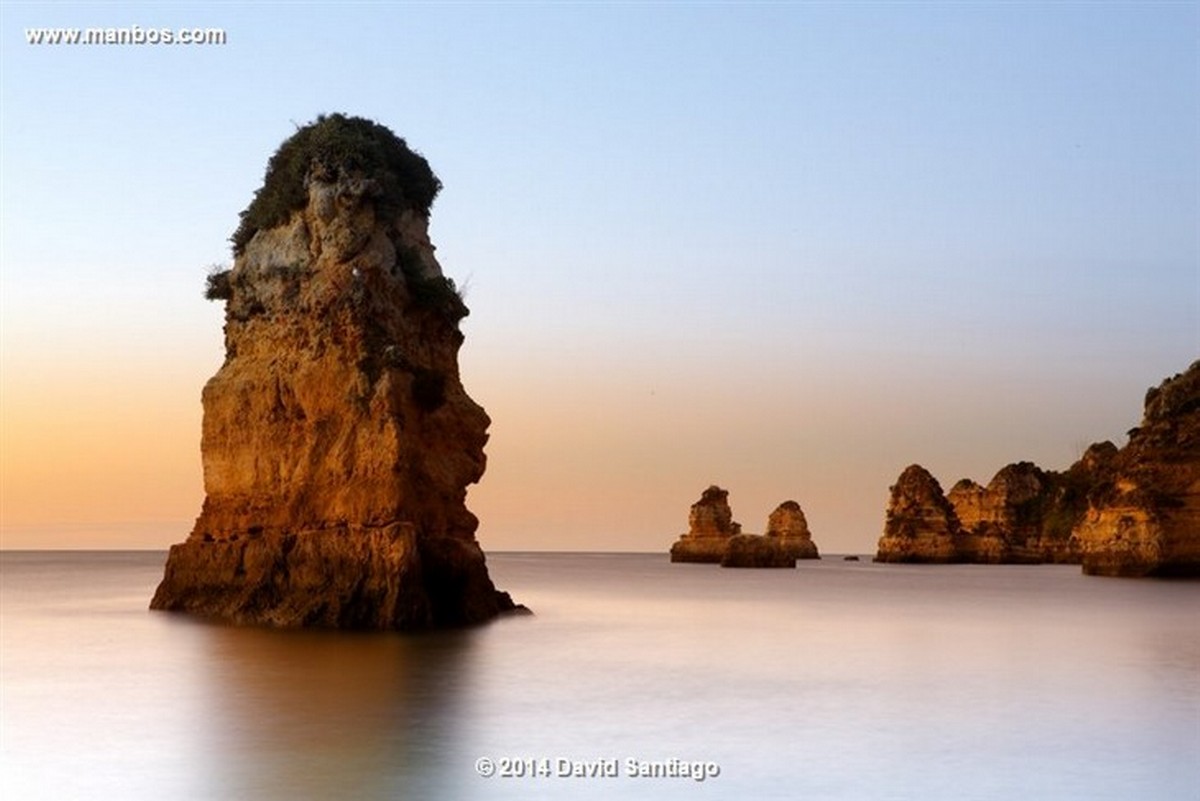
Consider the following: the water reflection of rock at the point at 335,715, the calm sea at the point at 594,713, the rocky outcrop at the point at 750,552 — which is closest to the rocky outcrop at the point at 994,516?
the rocky outcrop at the point at 750,552

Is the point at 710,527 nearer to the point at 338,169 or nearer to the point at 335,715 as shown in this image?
the point at 338,169

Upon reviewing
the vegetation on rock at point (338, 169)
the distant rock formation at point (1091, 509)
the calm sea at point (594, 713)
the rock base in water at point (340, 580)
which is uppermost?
the vegetation on rock at point (338, 169)

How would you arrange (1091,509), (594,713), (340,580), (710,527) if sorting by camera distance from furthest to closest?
(710,527) < (1091,509) < (340,580) < (594,713)

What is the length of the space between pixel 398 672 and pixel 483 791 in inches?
399

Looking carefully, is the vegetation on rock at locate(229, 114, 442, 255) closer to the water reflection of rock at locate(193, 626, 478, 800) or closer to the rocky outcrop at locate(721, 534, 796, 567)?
the water reflection of rock at locate(193, 626, 478, 800)

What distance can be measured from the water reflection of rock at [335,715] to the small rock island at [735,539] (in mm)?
88707

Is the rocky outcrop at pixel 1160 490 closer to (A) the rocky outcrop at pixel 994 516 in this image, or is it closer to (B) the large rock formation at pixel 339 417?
→ (A) the rocky outcrop at pixel 994 516

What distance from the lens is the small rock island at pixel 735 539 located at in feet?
390

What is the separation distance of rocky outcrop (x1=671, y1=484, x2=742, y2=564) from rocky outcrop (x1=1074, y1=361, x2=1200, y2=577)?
48.1 metres

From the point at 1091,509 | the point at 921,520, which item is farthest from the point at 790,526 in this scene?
the point at 1091,509

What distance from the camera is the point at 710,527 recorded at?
442ft

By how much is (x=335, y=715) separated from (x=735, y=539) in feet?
326

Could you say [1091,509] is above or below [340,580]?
above

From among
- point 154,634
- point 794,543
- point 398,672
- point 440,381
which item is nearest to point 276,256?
point 440,381
